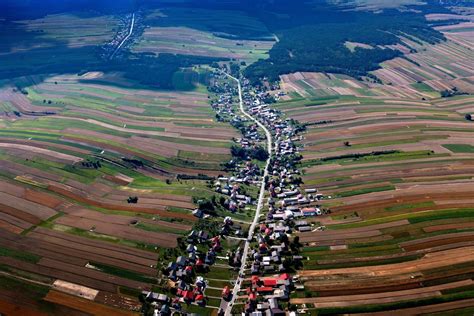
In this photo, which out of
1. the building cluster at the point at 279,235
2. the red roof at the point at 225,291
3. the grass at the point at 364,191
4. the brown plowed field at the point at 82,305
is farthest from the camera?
the grass at the point at 364,191

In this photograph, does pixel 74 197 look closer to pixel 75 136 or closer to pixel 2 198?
pixel 2 198

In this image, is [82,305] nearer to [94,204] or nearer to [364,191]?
[94,204]

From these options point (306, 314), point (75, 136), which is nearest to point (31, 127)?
point (75, 136)

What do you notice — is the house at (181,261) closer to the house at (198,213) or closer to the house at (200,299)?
the house at (200,299)

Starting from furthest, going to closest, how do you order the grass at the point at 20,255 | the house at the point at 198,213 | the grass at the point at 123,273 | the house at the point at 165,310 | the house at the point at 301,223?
the house at the point at 198,213 → the house at the point at 301,223 → the grass at the point at 20,255 → the grass at the point at 123,273 → the house at the point at 165,310

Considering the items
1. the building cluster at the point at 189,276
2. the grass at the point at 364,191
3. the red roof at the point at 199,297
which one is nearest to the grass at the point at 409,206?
the grass at the point at 364,191
